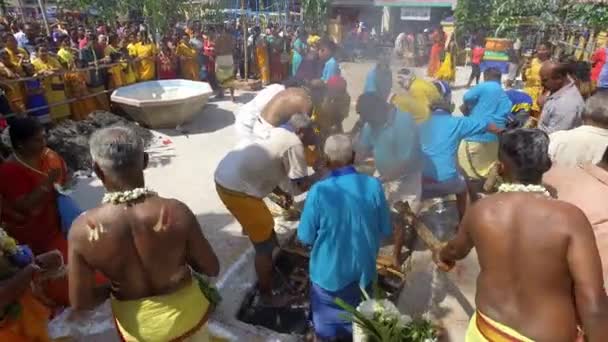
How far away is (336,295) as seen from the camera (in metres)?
2.91

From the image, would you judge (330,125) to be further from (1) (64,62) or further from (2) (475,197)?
(1) (64,62)

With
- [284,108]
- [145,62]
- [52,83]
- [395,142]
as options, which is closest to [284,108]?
[284,108]

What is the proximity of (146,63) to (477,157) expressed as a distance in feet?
28.0

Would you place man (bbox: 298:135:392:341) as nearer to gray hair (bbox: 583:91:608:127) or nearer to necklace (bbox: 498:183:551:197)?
necklace (bbox: 498:183:551:197)

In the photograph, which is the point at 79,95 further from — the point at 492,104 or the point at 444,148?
the point at 492,104

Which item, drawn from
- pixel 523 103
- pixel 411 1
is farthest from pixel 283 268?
pixel 411 1

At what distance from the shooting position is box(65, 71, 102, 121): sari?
8594 millimetres

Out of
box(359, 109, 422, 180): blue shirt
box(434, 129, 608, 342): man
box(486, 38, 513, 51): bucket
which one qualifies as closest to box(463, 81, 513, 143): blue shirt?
box(359, 109, 422, 180): blue shirt

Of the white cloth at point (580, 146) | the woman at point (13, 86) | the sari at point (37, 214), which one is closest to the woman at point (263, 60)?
the woman at point (13, 86)

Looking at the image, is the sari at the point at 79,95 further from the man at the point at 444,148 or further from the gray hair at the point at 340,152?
the gray hair at the point at 340,152

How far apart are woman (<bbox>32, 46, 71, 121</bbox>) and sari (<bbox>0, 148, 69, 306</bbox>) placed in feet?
19.1

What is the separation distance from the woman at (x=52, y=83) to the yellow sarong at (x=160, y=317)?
24.2ft

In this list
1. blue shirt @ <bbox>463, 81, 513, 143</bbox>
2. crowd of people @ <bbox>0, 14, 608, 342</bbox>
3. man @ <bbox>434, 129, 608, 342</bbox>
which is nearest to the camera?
man @ <bbox>434, 129, 608, 342</bbox>

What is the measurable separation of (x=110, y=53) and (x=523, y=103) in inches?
345
